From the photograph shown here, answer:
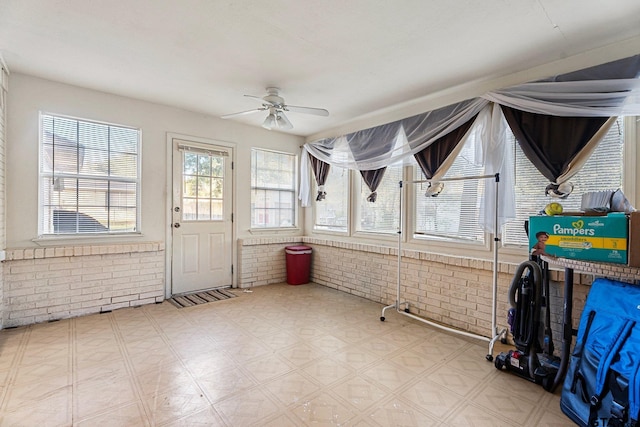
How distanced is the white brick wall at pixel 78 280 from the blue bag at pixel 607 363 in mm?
4519

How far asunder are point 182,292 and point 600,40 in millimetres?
5459

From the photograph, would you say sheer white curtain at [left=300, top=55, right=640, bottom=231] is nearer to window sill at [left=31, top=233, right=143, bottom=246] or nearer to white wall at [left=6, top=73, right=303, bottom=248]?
white wall at [left=6, top=73, right=303, bottom=248]

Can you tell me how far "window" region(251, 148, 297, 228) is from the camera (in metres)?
5.20

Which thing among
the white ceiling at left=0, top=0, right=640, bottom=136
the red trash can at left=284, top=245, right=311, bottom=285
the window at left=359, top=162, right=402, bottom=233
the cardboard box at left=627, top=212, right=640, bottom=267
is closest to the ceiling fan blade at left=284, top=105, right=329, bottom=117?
the white ceiling at left=0, top=0, right=640, bottom=136

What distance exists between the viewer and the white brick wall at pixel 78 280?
3227 millimetres

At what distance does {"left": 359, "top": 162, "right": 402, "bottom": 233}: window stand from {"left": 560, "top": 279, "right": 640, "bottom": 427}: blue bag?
7.50 ft

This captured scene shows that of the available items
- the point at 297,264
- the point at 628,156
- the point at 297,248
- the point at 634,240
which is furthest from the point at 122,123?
the point at 628,156

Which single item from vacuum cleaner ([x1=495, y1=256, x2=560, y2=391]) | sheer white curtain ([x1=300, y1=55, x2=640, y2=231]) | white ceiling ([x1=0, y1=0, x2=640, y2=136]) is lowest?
vacuum cleaner ([x1=495, y1=256, x2=560, y2=391])

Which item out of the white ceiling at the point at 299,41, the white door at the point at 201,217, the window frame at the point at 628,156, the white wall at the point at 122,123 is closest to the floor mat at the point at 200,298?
the white door at the point at 201,217

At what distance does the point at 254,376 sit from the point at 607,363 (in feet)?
7.51

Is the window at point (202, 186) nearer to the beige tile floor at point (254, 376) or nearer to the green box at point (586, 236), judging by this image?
the beige tile floor at point (254, 376)

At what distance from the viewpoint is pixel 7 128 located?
3184mm

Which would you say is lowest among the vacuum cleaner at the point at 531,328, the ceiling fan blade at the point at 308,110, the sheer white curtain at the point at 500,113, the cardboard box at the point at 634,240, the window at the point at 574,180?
the vacuum cleaner at the point at 531,328

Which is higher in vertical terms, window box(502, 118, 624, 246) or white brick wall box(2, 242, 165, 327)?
window box(502, 118, 624, 246)
